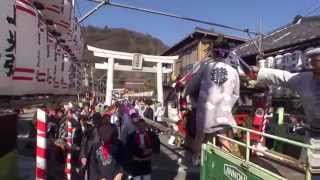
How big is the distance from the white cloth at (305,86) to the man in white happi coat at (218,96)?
0.54m

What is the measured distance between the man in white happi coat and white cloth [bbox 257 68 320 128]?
1.77 ft

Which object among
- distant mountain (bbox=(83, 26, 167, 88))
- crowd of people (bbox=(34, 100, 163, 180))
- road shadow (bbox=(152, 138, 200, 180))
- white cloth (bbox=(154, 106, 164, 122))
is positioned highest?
distant mountain (bbox=(83, 26, 167, 88))

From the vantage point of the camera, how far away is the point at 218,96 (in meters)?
6.58

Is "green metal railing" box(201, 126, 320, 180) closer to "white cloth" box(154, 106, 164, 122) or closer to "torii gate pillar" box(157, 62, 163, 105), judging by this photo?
"white cloth" box(154, 106, 164, 122)

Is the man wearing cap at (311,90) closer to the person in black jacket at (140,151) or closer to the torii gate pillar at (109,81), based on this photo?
the person in black jacket at (140,151)

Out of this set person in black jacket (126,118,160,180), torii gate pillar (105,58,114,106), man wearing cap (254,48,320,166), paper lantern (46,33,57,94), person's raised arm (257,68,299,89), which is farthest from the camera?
torii gate pillar (105,58,114,106)

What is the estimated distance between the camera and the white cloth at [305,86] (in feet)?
17.9

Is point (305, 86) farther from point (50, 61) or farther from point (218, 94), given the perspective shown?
point (50, 61)

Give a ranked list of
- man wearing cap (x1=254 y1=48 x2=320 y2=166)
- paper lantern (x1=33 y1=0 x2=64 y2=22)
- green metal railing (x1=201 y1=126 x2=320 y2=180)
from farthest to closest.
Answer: paper lantern (x1=33 y1=0 x2=64 y2=22), man wearing cap (x1=254 y1=48 x2=320 y2=166), green metal railing (x1=201 y1=126 x2=320 y2=180)

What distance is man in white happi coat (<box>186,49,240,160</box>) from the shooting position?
6551 mm

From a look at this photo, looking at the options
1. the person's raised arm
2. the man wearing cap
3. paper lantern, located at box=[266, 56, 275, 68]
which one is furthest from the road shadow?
the man wearing cap

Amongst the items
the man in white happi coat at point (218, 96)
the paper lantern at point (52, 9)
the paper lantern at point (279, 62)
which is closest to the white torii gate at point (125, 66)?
the paper lantern at point (279, 62)

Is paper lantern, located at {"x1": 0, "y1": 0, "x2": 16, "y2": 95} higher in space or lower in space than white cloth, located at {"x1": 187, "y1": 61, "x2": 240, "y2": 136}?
higher

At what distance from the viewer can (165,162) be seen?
18.4m
